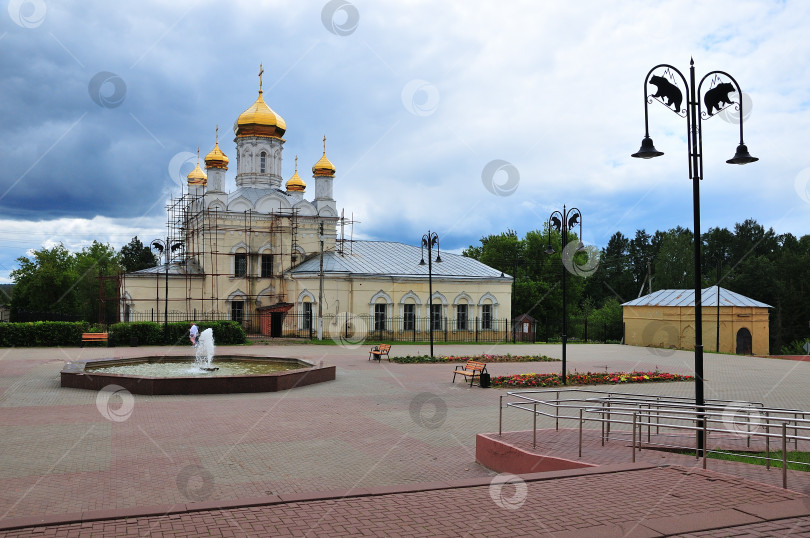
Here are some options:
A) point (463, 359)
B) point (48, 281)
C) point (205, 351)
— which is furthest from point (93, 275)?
point (463, 359)

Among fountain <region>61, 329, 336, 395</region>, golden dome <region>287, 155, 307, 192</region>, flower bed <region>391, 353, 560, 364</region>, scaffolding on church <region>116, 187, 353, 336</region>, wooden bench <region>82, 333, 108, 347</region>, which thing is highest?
golden dome <region>287, 155, 307, 192</region>

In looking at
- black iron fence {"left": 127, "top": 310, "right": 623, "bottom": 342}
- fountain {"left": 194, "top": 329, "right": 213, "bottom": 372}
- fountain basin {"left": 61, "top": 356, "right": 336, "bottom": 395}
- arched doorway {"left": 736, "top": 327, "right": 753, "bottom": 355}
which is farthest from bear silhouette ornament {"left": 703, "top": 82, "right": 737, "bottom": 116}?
arched doorway {"left": 736, "top": 327, "right": 753, "bottom": 355}

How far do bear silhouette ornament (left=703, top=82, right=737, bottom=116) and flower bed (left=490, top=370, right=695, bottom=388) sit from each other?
34.3 feet

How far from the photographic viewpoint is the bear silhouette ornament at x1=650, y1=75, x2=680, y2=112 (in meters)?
9.95

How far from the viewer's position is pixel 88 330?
31.7m

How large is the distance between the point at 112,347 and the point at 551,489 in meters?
28.1

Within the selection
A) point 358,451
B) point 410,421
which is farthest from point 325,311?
point 358,451

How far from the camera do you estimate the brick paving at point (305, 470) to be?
6371mm

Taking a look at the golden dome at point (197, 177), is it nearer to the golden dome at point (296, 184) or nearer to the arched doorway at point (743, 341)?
the golden dome at point (296, 184)

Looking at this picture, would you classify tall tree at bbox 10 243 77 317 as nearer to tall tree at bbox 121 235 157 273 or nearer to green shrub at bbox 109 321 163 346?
tall tree at bbox 121 235 157 273

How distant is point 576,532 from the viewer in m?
6.02

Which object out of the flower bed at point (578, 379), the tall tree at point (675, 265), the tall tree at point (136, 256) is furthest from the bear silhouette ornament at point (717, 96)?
the tall tree at point (136, 256)

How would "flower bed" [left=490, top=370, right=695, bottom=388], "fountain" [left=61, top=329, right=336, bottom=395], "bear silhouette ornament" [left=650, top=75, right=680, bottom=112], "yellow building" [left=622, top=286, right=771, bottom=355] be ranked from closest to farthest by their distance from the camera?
"bear silhouette ornament" [left=650, top=75, right=680, bottom=112] < "fountain" [left=61, top=329, right=336, bottom=395] < "flower bed" [left=490, top=370, right=695, bottom=388] < "yellow building" [left=622, top=286, right=771, bottom=355]

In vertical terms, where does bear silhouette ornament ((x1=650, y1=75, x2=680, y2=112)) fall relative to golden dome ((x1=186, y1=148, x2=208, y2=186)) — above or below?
below
